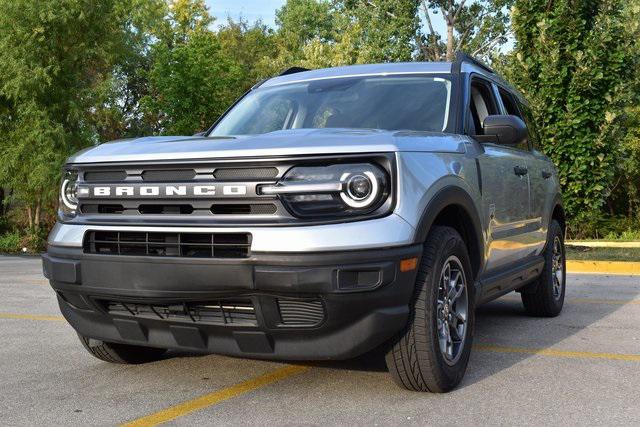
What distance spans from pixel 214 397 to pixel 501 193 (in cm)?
238

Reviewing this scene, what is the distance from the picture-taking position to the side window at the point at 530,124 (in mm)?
6931

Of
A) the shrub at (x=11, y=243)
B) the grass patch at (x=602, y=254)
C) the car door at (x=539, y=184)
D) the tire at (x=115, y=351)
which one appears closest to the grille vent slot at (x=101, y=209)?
the tire at (x=115, y=351)

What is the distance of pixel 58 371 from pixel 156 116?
42.0 metres

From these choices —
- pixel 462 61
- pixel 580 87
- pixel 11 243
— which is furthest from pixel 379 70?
pixel 11 243

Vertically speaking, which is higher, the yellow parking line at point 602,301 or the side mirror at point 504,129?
the side mirror at point 504,129

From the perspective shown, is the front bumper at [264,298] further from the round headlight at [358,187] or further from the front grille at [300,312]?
the round headlight at [358,187]

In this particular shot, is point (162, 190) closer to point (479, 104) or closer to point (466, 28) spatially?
point (479, 104)

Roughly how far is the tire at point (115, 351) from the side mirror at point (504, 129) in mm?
2525

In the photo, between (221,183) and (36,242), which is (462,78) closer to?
(221,183)

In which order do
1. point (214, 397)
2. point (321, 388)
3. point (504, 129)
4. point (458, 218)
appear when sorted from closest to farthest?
point (214, 397) → point (321, 388) → point (458, 218) → point (504, 129)

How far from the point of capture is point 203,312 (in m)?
3.96

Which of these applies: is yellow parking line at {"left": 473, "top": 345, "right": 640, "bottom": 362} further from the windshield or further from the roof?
the roof

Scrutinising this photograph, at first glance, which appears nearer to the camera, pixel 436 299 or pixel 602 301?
pixel 436 299

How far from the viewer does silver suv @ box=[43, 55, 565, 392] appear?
12.2ft
